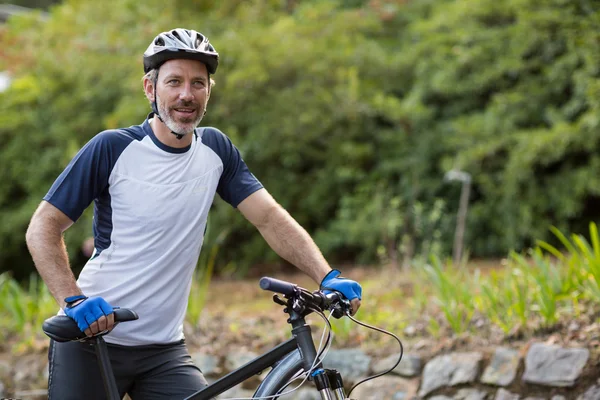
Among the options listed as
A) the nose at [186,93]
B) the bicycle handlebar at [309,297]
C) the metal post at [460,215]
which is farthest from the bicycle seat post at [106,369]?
the metal post at [460,215]

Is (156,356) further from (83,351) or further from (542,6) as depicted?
(542,6)

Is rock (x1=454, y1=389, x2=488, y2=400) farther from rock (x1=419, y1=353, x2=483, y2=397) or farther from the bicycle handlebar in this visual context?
the bicycle handlebar

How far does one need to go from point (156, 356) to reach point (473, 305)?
2.58m

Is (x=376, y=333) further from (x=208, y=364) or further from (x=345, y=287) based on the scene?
(x=345, y=287)

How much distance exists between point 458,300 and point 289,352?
2539 millimetres

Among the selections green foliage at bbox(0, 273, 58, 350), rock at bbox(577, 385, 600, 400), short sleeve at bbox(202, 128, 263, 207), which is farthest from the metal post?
short sleeve at bbox(202, 128, 263, 207)

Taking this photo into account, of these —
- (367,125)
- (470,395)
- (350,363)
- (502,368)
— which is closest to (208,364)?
(350,363)

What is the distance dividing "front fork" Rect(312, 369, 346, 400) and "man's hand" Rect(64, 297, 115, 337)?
0.69 metres

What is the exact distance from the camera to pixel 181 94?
289 cm

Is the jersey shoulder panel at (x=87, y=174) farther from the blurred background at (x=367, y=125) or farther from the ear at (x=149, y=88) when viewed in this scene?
the blurred background at (x=367, y=125)

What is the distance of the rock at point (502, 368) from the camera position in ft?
14.8

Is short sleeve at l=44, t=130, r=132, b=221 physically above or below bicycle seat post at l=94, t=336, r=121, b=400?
above

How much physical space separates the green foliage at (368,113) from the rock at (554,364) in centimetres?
257

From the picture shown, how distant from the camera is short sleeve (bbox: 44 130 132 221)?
2762 millimetres
